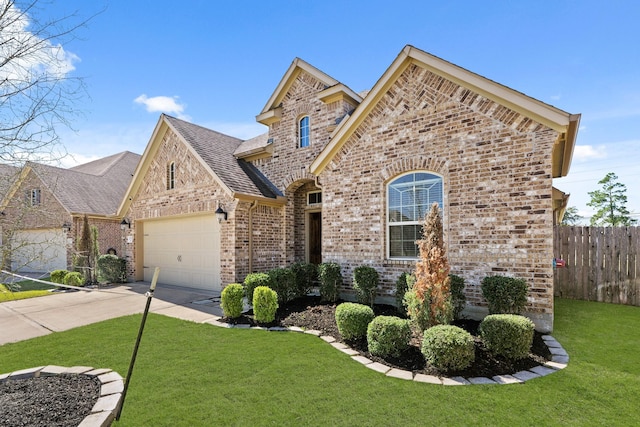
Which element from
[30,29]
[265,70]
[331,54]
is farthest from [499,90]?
[265,70]

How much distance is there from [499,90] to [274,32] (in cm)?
662

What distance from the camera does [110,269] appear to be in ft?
42.4

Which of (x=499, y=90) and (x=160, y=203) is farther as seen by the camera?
(x=160, y=203)

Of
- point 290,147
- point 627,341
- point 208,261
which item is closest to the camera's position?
point 627,341

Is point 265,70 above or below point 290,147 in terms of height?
above

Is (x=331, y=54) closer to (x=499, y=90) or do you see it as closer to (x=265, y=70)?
(x=265, y=70)

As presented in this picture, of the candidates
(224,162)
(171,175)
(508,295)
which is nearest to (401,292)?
(508,295)

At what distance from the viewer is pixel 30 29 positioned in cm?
305

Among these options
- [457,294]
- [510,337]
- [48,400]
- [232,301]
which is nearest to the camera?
[48,400]

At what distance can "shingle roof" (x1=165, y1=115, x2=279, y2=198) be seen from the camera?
10.6 m

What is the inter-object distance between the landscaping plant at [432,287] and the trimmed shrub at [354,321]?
0.79m

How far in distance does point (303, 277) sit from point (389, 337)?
4215 mm

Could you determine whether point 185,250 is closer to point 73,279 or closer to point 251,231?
point 251,231

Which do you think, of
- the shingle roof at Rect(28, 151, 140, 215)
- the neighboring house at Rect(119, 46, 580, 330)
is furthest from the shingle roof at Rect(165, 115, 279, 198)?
the shingle roof at Rect(28, 151, 140, 215)
